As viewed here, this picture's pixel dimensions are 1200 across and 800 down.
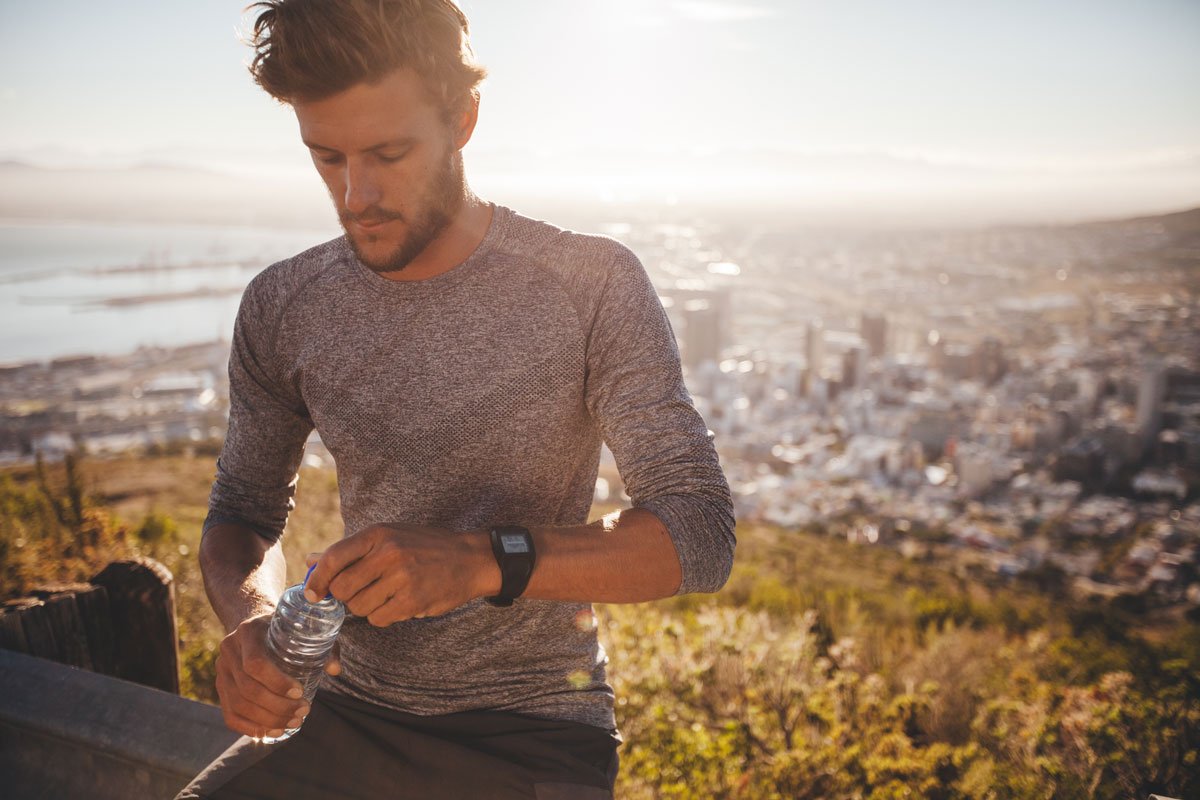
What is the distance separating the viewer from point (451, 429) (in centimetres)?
126

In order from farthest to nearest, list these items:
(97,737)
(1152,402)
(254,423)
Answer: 1. (1152,402)
2. (97,737)
3. (254,423)

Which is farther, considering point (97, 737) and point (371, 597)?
point (97, 737)

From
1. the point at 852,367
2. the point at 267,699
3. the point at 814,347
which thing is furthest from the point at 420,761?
the point at 814,347

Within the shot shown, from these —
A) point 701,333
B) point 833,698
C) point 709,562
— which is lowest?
point 701,333

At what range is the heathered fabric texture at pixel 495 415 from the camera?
123cm

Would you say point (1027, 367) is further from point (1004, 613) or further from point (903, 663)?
point (903, 663)

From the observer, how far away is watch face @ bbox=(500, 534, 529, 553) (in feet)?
3.30

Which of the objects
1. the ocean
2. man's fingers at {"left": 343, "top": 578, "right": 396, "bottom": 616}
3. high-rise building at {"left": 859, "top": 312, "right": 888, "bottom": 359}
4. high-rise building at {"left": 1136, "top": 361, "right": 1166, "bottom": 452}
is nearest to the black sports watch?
man's fingers at {"left": 343, "top": 578, "right": 396, "bottom": 616}

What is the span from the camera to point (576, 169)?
96938 mm

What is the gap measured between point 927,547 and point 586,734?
1731 centimetres

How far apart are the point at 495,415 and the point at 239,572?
55 cm

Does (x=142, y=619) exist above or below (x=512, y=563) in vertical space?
below

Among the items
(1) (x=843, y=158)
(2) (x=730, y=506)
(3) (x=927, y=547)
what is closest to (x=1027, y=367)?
(3) (x=927, y=547)

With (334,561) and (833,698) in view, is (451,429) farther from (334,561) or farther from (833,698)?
(833,698)
